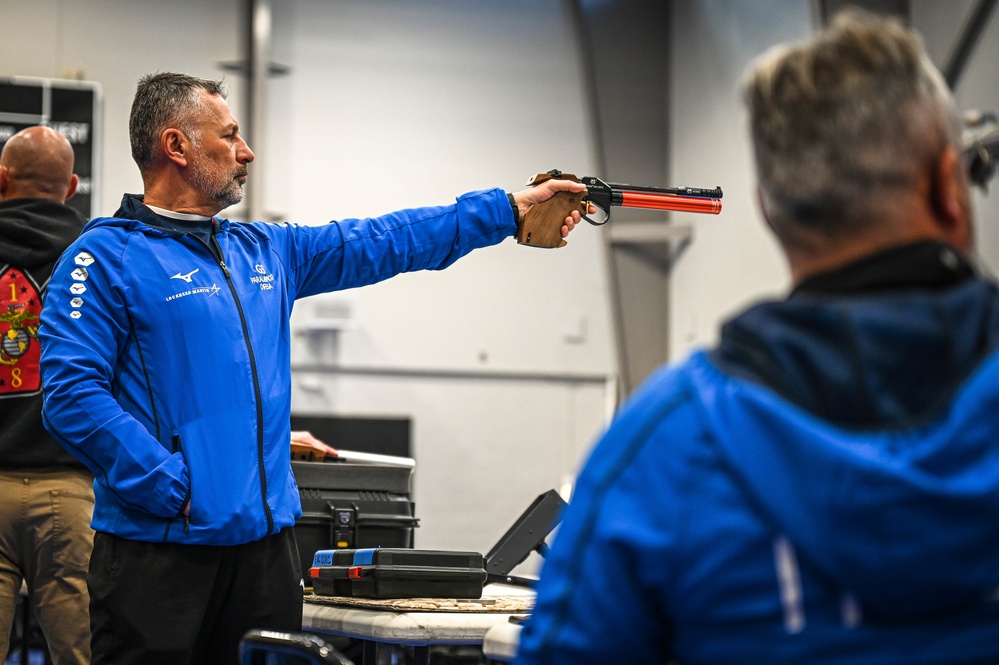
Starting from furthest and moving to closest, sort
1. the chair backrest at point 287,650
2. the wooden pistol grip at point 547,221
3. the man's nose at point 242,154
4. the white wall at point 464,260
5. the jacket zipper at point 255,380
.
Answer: the white wall at point 464,260, the wooden pistol grip at point 547,221, the man's nose at point 242,154, the jacket zipper at point 255,380, the chair backrest at point 287,650

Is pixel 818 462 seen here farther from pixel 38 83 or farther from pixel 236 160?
pixel 38 83

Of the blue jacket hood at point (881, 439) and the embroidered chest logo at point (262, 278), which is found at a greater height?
the embroidered chest logo at point (262, 278)

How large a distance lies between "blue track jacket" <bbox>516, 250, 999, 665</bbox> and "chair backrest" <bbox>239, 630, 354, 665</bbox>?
1.52ft

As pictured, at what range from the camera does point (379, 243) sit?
2.60 metres

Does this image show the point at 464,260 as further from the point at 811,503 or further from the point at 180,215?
the point at 811,503

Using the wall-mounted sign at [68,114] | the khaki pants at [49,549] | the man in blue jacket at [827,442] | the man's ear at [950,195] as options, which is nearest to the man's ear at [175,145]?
the khaki pants at [49,549]

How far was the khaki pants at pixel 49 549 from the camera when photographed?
2750 millimetres

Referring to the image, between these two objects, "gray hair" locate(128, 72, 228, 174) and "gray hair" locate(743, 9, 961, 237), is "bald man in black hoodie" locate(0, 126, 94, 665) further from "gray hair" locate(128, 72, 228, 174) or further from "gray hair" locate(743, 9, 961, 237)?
"gray hair" locate(743, 9, 961, 237)

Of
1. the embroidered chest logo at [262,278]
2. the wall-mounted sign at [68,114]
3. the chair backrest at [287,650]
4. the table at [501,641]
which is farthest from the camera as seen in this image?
the wall-mounted sign at [68,114]

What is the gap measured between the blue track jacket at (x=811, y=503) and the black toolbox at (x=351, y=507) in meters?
2.15

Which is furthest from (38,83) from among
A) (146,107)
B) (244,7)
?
(146,107)

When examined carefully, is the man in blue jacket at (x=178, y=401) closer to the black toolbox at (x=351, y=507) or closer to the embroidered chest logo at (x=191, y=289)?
the embroidered chest logo at (x=191, y=289)

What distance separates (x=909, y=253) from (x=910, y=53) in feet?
A: 0.51

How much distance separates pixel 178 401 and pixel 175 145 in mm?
593
